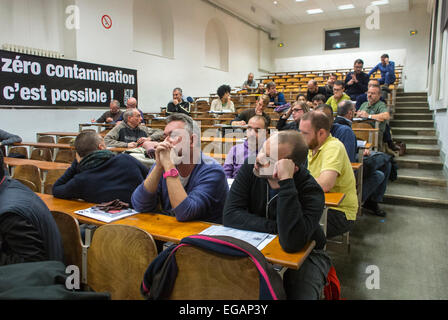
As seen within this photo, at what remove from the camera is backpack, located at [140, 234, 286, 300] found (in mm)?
1004

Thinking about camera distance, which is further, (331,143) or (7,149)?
(7,149)

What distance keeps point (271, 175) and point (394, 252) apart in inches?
→ 75.8

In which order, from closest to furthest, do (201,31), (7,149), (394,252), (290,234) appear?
(290,234) → (394,252) → (7,149) → (201,31)

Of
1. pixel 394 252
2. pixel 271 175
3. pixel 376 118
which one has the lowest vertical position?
pixel 394 252

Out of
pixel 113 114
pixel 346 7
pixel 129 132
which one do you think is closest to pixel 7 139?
pixel 129 132

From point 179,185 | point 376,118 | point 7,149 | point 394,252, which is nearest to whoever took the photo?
point 179,185

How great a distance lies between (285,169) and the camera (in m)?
1.33

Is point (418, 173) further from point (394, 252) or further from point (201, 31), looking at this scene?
point (201, 31)

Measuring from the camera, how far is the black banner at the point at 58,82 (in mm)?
5917

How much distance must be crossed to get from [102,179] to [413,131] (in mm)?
6190

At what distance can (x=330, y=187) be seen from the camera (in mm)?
2135

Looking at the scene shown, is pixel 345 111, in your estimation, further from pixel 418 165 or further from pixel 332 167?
pixel 418 165

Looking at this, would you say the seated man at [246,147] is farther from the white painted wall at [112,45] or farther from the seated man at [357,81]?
the white painted wall at [112,45]

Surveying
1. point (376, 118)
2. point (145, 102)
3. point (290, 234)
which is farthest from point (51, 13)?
point (290, 234)
